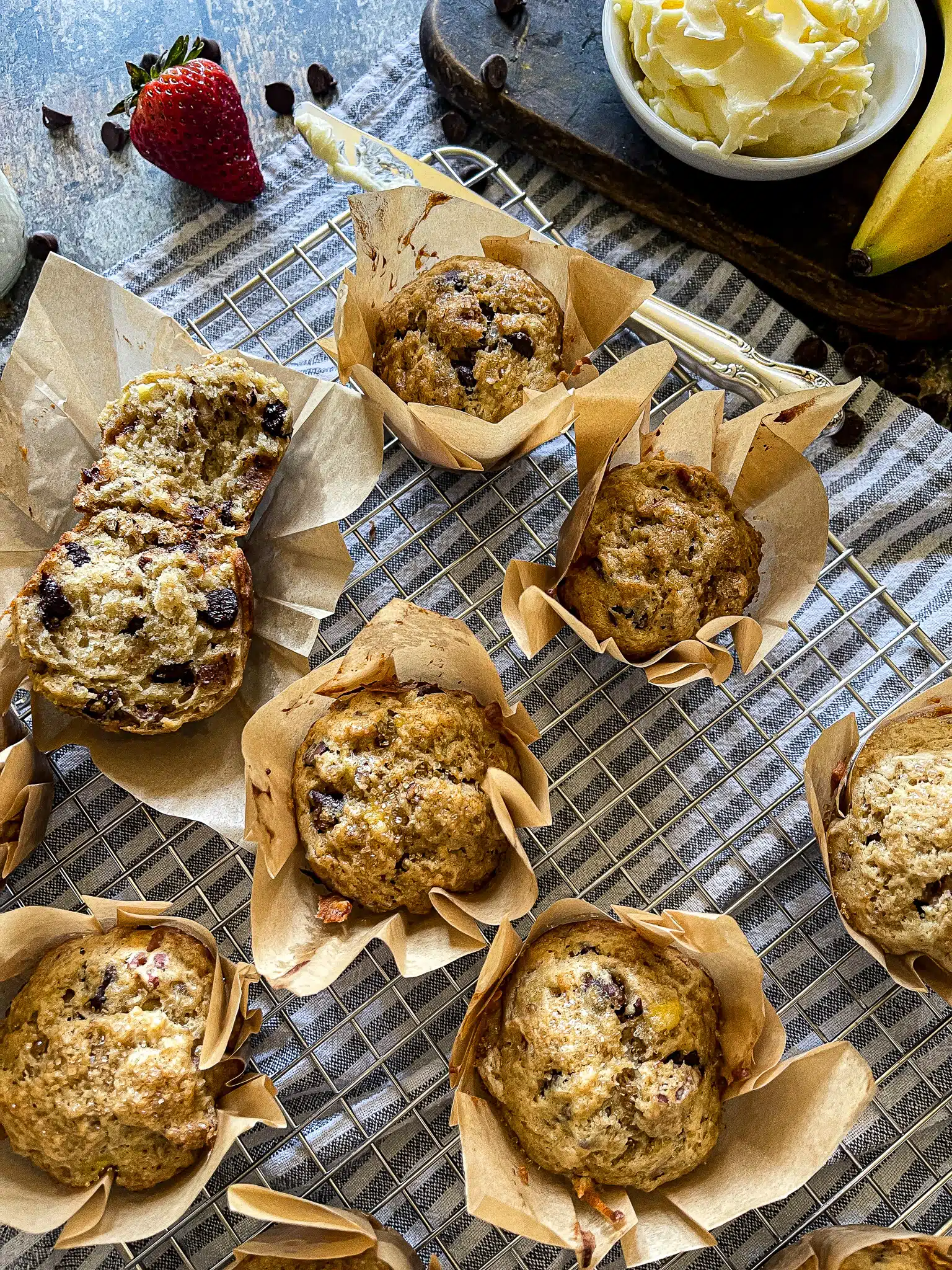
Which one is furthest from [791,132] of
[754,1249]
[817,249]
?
[754,1249]

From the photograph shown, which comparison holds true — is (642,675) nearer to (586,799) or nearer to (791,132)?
(586,799)

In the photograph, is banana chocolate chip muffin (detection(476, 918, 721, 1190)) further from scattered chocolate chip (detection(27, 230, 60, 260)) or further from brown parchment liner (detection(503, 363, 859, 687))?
scattered chocolate chip (detection(27, 230, 60, 260))

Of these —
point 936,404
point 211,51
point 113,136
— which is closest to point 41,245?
point 113,136

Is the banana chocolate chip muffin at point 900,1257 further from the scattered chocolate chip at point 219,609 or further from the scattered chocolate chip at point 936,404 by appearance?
the scattered chocolate chip at point 936,404

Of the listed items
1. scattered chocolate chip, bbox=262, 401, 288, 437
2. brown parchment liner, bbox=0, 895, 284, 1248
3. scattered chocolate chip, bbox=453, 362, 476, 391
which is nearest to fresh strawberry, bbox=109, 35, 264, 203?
scattered chocolate chip, bbox=262, 401, 288, 437

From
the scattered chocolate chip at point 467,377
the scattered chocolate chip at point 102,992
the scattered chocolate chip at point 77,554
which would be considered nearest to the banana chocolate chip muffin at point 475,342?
the scattered chocolate chip at point 467,377
